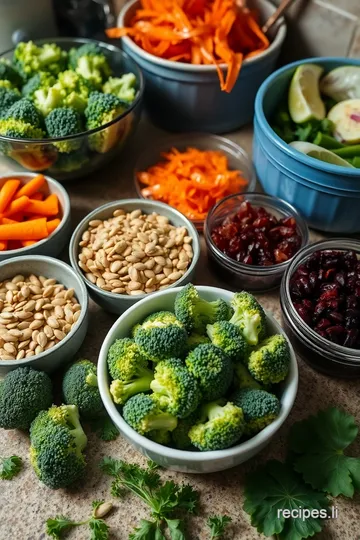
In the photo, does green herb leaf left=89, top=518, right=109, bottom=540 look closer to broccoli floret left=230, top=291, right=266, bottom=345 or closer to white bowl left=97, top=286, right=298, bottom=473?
Result: white bowl left=97, top=286, right=298, bottom=473

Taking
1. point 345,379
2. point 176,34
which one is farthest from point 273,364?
point 176,34

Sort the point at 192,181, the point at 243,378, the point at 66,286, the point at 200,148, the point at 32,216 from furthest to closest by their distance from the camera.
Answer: the point at 200,148
the point at 192,181
the point at 32,216
the point at 66,286
the point at 243,378

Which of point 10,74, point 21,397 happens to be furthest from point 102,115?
point 21,397

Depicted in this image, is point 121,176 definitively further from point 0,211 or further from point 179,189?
point 0,211

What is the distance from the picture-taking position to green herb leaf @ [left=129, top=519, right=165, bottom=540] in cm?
84

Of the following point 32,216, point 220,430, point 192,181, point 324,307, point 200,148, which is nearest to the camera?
point 220,430

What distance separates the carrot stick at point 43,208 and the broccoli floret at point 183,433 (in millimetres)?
640

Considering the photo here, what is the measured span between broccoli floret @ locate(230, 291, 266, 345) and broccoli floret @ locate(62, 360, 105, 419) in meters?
0.29

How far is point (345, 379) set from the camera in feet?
3.50

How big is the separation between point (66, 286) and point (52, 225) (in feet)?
0.55

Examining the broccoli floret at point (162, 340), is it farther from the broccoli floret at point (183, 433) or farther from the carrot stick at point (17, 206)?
the carrot stick at point (17, 206)

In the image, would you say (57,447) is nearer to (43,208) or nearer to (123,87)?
(43,208)

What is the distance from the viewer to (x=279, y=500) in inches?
34.2

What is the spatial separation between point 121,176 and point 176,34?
424mm
